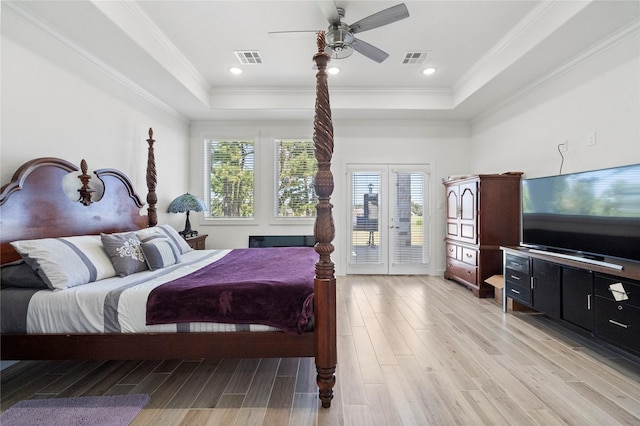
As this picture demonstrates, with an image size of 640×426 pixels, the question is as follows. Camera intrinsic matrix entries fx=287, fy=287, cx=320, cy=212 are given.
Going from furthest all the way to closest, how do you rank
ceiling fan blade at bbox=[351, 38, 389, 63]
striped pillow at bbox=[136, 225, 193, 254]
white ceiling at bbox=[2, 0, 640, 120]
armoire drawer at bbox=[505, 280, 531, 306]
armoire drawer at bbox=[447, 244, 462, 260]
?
armoire drawer at bbox=[447, 244, 462, 260] < armoire drawer at bbox=[505, 280, 531, 306] < striped pillow at bbox=[136, 225, 193, 254] < ceiling fan blade at bbox=[351, 38, 389, 63] < white ceiling at bbox=[2, 0, 640, 120]

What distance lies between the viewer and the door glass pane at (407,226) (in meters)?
5.18

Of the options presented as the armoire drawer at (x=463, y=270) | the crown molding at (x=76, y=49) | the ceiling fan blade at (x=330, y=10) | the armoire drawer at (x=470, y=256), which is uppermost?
the ceiling fan blade at (x=330, y=10)

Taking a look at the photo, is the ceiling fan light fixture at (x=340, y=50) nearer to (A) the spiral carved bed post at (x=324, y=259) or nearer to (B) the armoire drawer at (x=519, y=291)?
(A) the spiral carved bed post at (x=324, y=259)

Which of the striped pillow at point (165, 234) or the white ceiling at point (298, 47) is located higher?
the white ceiling at point (298, 47)

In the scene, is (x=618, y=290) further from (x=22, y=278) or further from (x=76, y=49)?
(x=76, y=49)

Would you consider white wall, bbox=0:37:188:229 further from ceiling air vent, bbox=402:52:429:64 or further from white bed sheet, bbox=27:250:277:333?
ceiling air vent, bbox=402:52:429:64

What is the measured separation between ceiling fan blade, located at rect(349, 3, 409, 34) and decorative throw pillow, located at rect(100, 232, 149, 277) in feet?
8.99

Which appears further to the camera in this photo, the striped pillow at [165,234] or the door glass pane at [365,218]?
the door glass pane at [365,218]

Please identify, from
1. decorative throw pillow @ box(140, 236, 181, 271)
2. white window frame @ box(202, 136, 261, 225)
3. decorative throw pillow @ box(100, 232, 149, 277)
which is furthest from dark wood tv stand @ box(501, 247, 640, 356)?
white window frame @ box(202, 136, 261, 225)

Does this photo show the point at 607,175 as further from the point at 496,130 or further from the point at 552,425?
the point at 496,130

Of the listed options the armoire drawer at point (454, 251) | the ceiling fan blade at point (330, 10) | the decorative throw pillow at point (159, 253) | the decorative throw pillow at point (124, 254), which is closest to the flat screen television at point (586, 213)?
the armoire drawer at point (454, 251)

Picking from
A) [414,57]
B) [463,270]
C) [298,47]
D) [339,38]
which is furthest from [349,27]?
[463,270]

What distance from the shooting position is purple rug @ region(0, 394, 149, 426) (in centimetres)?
164

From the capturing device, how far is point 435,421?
165cm
